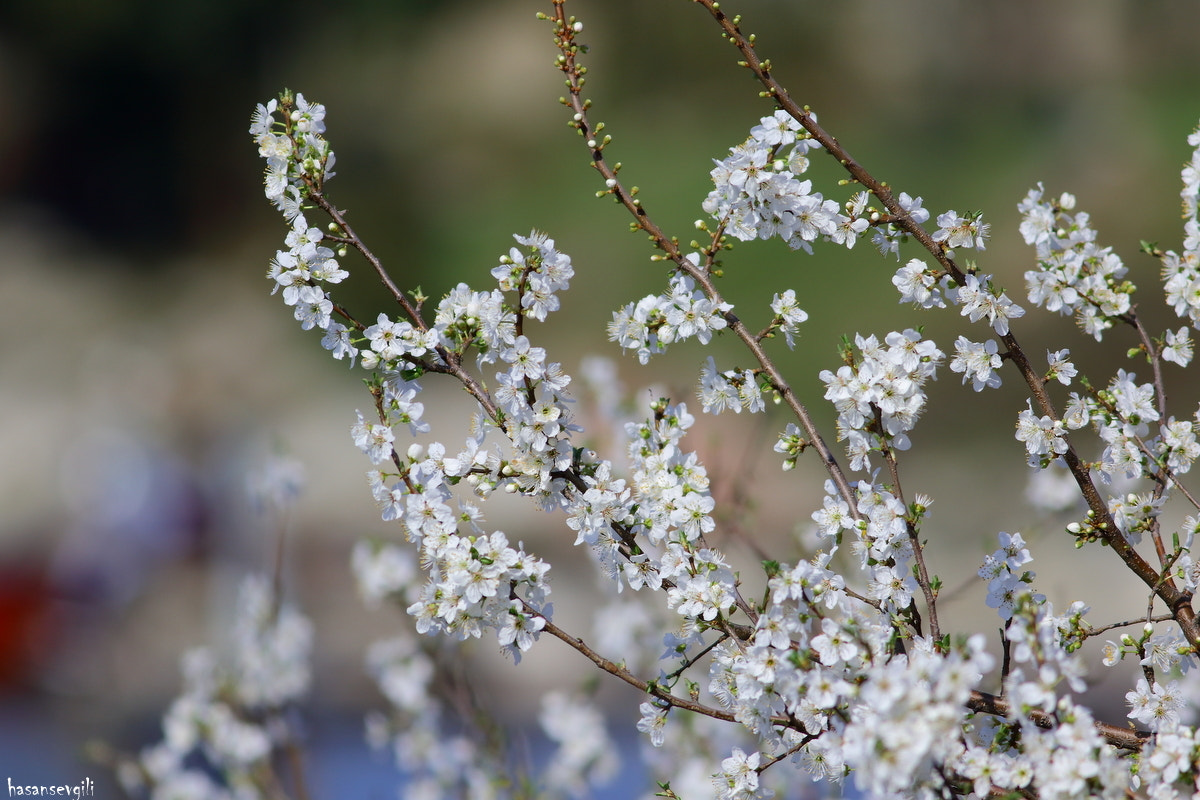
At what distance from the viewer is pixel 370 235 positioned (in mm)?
11820

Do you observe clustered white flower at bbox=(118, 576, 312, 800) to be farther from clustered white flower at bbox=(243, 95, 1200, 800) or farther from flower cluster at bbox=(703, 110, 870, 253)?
flower cluster at bbox=(703, 110, 870, 253)

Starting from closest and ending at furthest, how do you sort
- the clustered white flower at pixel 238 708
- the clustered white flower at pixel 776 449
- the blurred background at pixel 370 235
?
the clustered white flower at pixel 776 449
the clustered white flower at pixel 238 708
the blurred background at pixel 370 235

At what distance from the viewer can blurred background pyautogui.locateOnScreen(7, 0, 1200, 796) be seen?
19.0 feet

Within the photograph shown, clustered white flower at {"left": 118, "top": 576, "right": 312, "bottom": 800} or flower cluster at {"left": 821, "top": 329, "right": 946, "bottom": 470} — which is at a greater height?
clustered white flower at {"left": 118, "top": 576, "right": 312, "bottom": 800}

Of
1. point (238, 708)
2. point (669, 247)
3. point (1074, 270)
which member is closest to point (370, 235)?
point (238, 708)

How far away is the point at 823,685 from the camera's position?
3.81ft

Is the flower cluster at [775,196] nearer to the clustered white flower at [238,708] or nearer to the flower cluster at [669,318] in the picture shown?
the flower cluster at [669,318]

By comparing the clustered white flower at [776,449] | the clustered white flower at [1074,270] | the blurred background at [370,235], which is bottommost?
the clustered white flower at [776,449]

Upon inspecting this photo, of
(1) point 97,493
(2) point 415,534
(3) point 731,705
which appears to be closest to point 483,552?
(2) point 415,534

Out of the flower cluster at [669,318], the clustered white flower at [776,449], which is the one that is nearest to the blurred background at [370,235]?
the clustered white flower at [776,449]

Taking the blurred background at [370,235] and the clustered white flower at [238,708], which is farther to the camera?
the blurred background at [370,235]

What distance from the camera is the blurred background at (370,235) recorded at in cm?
579

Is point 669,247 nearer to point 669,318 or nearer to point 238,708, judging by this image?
point 669,318

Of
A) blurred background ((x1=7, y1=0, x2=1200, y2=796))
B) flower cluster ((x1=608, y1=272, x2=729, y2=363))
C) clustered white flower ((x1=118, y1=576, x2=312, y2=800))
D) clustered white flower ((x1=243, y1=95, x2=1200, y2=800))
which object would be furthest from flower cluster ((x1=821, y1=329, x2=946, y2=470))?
blurred background ((x1=7, y1=0, x2=1200, y2=796))
